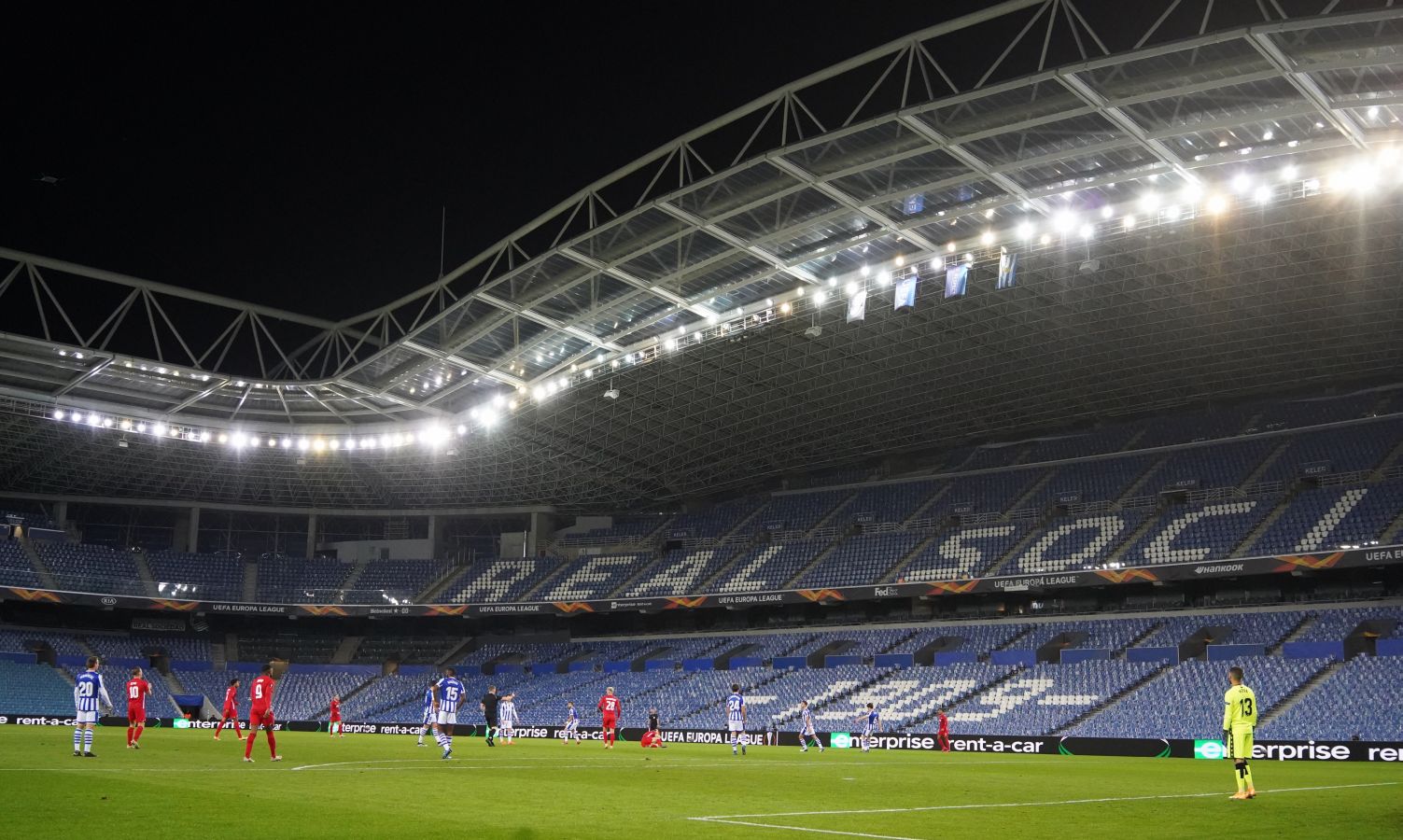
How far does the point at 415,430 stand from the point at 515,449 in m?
6.35

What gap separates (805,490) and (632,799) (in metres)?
55.1

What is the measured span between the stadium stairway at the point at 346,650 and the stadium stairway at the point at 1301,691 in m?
53.1

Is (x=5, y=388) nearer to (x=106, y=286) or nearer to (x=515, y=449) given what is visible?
(x=106, y=286)

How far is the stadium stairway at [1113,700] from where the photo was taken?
44.2m

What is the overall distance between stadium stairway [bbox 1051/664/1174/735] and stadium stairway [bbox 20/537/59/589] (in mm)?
53014

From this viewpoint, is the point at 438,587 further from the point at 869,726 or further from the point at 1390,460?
the point at 1390,460

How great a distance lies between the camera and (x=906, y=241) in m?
40.4

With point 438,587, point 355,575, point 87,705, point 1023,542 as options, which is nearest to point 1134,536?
point 1023,542

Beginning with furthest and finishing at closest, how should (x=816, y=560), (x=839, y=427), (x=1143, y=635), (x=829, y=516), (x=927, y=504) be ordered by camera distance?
(x=829, y=516)
(x=927, y=504)
(x=816, y=560)
(x=839, y=427)
(x=1143, y=635)

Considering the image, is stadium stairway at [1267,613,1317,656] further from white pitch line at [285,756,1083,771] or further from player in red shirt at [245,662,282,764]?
player in red shirt at [245,662,282,764]

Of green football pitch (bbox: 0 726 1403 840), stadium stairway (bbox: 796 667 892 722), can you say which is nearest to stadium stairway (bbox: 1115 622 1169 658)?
stadium stairway (bbox: 796 667 892 722)

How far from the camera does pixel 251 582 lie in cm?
7269

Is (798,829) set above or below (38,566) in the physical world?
below

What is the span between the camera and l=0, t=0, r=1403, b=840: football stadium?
25.1 m
